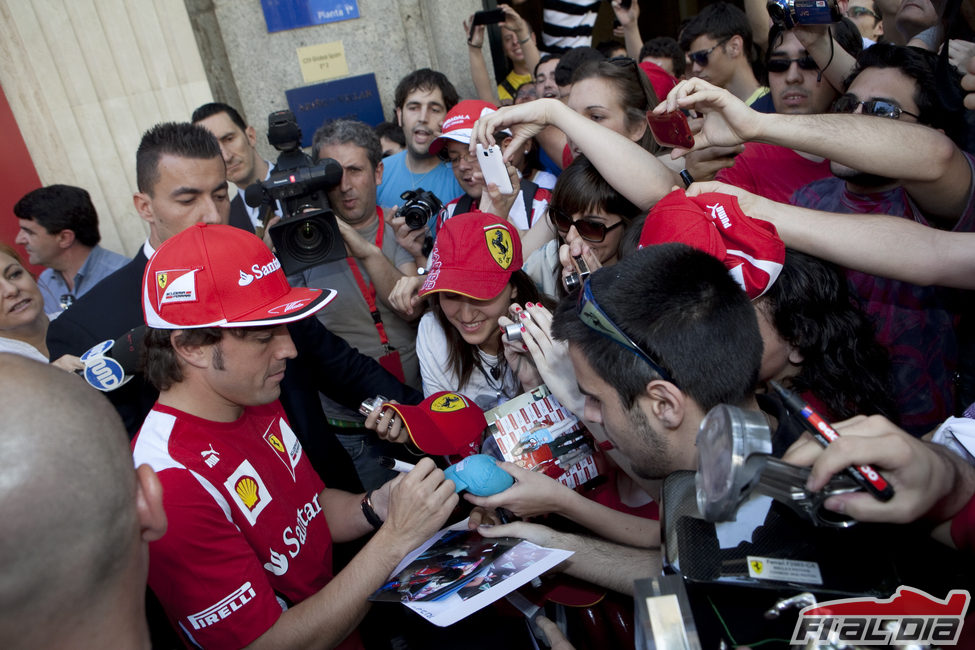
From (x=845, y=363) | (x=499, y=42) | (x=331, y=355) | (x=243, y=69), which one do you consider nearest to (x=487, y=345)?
(x=331, y=355)

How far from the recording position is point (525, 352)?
7.94 feet

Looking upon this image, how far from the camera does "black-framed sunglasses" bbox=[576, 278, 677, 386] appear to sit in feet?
4.79

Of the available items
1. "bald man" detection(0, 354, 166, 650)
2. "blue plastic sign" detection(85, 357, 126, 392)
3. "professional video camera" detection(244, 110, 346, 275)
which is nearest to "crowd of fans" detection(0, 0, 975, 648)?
"bald man" detection(0, 354, 166, 650)

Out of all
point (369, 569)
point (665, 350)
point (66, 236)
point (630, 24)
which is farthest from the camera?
point (630, 24)

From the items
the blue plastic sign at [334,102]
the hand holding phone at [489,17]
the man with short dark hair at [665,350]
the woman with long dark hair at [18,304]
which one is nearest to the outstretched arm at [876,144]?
the man with short dark hair at [665,350]

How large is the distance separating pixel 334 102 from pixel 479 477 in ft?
15.9

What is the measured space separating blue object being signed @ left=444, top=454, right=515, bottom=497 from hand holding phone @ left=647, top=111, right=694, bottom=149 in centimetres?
136

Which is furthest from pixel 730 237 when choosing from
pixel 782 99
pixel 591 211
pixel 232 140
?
pixel 232 140

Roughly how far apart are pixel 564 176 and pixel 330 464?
1.59m

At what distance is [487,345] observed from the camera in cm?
273

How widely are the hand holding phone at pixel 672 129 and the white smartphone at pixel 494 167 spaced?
0.70m

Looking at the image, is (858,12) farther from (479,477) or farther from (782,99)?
(479,477)

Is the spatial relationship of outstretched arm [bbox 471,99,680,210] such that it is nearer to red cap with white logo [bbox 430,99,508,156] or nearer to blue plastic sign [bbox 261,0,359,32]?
red cap with white logo [bbox 430,99,508,156]

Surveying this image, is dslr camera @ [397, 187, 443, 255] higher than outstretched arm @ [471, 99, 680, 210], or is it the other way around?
outstretched arm @ [471, 99, 680, 210]
